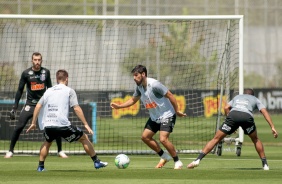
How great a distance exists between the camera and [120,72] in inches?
1598

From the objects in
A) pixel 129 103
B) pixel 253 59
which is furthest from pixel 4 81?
pixel 129 103

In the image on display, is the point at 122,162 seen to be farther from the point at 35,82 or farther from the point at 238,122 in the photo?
the point at 35,82

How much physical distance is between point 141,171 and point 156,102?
166cm

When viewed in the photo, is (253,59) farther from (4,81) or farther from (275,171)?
(275,171)

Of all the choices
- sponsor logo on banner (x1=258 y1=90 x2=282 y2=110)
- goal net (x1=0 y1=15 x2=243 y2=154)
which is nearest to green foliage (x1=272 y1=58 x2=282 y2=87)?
sponsor logo on banner (x1=258 y1=90 x2=282 y2=110)

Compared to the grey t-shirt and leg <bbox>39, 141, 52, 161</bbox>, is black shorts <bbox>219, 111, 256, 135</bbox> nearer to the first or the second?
the grey t-shirt

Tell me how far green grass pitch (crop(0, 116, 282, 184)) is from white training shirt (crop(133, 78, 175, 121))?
0.97 metres

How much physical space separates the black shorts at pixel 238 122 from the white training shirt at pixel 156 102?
1011 mm


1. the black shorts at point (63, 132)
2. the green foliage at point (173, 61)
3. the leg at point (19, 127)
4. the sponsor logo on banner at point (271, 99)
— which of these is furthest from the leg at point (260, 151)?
the sponsor logo on banner at point (271, 99)

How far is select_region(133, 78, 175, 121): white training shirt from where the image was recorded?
1680cm

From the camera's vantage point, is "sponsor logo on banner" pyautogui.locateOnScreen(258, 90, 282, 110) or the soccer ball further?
"sponsor logo on banner" pyautogui.locateOnScreen(258, 90, 282, 110)

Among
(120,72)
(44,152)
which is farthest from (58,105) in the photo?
(120,72)

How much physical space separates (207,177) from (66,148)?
9440mm

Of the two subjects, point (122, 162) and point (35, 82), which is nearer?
point (122, 162)
